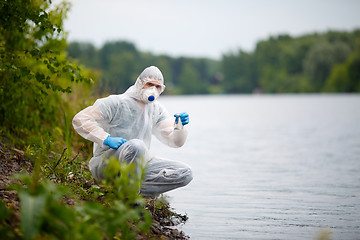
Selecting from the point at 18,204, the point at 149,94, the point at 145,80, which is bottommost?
the point at 18,204

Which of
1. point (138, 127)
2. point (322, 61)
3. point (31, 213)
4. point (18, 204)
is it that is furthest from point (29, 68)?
point (322, 61)

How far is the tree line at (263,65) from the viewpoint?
219 ft

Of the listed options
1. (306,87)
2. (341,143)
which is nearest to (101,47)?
(306,87)

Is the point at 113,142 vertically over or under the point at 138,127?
under

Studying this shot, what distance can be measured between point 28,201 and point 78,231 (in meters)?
0.34

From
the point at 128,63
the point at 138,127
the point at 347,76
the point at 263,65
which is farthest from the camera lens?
the point at 263,65

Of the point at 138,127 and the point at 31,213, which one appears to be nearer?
the point at 31,213

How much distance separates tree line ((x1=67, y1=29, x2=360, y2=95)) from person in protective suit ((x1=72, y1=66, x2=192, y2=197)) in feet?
103

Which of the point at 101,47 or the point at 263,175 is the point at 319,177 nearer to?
the point at 263,175

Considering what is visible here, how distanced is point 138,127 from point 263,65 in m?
105

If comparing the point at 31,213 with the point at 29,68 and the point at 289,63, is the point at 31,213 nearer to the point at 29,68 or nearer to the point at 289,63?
the point at 29,68

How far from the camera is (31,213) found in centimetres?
238

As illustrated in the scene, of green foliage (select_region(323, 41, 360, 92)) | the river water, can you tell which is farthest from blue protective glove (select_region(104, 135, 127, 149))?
green foliage (select_region(323, 41, 360, 92))

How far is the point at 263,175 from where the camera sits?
7.62m
